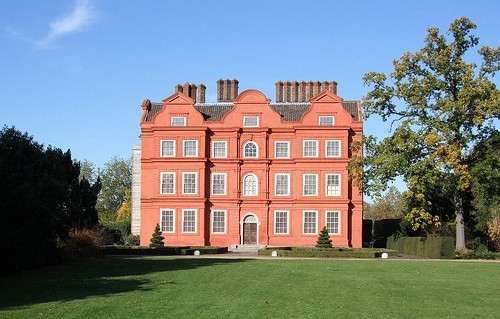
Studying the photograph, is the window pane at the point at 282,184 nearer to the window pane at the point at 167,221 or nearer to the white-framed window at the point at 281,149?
the white-framed window at the point at 281,149

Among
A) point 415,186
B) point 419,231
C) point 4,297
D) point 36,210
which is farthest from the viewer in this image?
point 419,231

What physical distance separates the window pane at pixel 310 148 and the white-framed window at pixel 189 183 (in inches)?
350

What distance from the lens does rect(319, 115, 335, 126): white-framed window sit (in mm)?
51281

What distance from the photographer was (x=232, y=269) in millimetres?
26219

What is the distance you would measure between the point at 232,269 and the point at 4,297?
10.4 m

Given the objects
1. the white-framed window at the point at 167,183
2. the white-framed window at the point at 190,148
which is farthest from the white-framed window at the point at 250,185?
the white-framed window at the point at 167,183

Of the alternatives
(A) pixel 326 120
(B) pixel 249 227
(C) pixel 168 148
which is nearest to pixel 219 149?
(C) pixel 168 148

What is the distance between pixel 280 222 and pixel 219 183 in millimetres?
5734

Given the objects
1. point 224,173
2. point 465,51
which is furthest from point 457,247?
point 224,173

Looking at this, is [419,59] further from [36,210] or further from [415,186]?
[36,210]

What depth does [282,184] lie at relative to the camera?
51.8 meters

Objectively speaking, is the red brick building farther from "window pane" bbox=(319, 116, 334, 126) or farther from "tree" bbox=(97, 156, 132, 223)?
"tree" bbox=(97, 156, 132, 223)

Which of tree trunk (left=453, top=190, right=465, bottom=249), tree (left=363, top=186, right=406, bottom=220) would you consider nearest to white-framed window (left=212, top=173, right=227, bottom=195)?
tree trunk (left=453, top=190, right=465, bottom=249)

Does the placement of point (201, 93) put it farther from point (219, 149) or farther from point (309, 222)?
point (309, 222)
